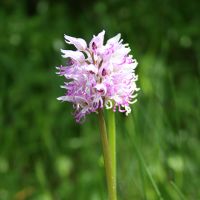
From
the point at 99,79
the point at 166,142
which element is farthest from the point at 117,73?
the point at 166,142

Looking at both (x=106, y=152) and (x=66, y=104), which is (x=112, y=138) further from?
(x=66, y=104)


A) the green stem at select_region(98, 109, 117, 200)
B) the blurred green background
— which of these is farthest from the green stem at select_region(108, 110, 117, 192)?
the blurred green background

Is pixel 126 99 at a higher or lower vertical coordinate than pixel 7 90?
lower

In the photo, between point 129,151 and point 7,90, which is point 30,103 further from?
point 129,151

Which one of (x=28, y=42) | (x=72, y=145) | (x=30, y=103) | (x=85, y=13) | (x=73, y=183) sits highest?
(x=85, y=13)

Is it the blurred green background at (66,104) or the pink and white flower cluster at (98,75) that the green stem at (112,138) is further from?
the blurred green background at (66,104)

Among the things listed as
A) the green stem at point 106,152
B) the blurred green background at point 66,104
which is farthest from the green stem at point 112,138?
the blurred green background at point 66,104

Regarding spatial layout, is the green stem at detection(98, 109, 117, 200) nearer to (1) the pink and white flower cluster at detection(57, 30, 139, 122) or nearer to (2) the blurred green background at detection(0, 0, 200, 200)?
(1) the pink and white flower cluster at detection(57, 30, 139, 122)
